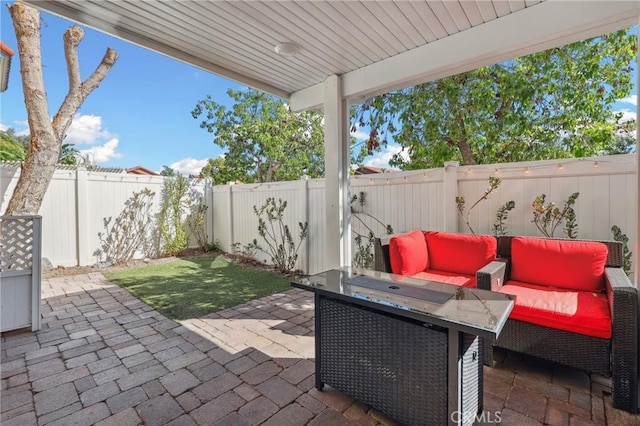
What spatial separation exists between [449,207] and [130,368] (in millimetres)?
3614

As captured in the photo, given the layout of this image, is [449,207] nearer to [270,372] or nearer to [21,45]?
[270,372]

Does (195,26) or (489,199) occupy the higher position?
(195,26)

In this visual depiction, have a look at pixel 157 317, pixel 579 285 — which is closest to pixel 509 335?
pixel 579 285

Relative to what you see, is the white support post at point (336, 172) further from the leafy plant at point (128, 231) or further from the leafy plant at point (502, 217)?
the leafy plant at point (128, 231)

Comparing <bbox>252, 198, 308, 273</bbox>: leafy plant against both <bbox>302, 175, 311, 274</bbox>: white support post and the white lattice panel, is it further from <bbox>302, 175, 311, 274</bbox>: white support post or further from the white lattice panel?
the white lattice panel

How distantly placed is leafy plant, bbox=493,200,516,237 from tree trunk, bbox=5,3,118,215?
6994mm

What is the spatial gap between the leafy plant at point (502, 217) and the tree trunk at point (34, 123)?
22.9 ft

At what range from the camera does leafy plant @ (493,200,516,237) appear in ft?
11.1

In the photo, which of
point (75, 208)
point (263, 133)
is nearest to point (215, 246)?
point (75, 208)

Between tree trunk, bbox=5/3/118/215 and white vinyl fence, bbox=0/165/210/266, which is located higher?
tree trunk, bbox=5/3/118/215

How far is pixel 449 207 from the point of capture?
3.76 metres

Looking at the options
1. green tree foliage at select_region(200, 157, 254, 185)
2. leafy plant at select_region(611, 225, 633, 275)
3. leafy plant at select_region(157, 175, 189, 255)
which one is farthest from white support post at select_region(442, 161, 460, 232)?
green tree foliage at select_region(200, 157, 254, 185)

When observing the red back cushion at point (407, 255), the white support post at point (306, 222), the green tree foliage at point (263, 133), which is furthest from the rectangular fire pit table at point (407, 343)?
the green tree foliage at point (263, 133)

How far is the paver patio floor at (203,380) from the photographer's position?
1.82 meters
